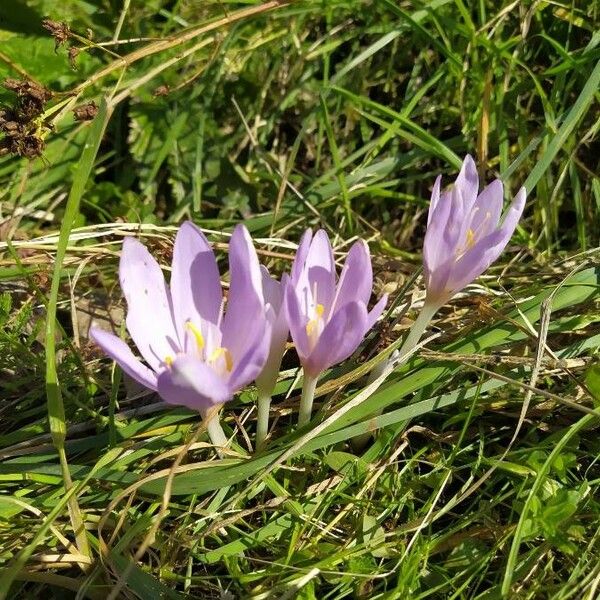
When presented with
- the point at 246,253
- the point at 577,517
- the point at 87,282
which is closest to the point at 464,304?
the point at 577,517

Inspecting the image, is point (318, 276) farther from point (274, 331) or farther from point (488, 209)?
point (488, 209)

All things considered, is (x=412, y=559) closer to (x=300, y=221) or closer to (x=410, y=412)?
(x=410, y=412)

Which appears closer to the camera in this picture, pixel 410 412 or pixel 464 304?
pixel 410 412

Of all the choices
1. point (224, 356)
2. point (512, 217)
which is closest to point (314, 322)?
point (224, 356)

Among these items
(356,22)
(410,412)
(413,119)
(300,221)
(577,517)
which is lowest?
(577,517)

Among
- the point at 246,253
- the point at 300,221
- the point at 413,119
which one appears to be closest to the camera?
the point at 246,253

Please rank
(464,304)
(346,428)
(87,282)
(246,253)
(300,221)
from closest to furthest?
1. (246,253)
2. (346,428)
3. (464,304)
4. (87,282)
5. (300,221)
